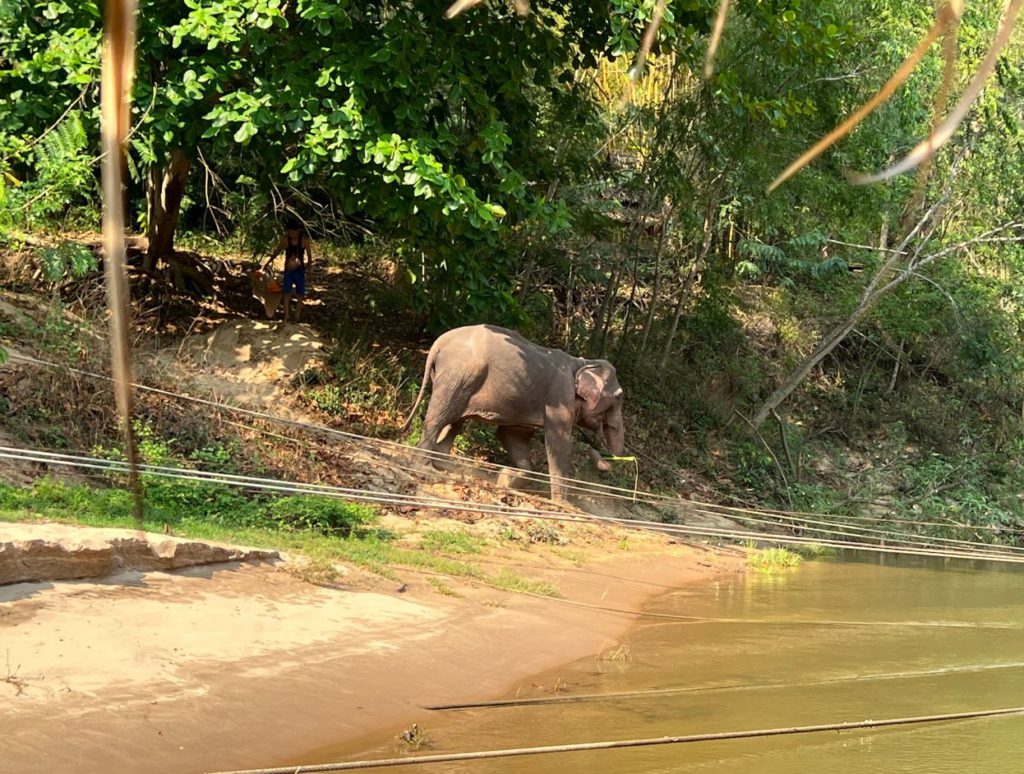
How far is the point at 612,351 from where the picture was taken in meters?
17.3

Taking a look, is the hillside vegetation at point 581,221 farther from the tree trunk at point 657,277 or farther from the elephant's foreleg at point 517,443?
the elephant's foreleg at point 517,443

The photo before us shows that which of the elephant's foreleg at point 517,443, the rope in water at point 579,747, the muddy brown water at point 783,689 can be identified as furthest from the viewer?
the elephant's foreleg at point 517,443

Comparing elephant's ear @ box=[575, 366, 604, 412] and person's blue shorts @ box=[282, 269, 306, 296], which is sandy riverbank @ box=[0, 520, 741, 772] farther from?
person's blue shorts @ box=[282, 269, 306, 296]

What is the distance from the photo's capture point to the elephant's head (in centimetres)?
1246

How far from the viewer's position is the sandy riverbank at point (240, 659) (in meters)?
4.83

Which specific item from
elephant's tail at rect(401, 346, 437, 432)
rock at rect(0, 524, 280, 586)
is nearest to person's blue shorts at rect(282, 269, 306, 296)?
elephant's tail at rect(401, 346, 437, 432)

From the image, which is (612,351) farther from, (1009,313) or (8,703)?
(8,703)

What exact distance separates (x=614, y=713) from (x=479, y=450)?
7286mm

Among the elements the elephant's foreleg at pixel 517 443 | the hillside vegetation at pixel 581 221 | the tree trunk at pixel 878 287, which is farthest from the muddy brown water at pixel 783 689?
the tree trunk at pixel 878 287

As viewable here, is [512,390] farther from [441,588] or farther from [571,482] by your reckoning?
[441,588]

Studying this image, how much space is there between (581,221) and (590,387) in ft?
11.7

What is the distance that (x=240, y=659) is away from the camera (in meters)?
5.88

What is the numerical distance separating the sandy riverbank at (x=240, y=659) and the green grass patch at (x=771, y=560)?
3.96 meters

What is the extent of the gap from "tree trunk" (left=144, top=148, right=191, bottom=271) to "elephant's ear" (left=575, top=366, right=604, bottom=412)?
5465 mm
